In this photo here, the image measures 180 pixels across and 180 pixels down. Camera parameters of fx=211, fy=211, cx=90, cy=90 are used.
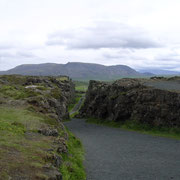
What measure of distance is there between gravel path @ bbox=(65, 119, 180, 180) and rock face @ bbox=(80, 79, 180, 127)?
10.2 m

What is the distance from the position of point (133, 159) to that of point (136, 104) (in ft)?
114

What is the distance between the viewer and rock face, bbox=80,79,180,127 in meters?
59.2

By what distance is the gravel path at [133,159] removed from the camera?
2876cm

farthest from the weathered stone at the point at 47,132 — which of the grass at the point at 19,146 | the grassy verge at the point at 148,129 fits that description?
the grassy verge at the point at 148,129

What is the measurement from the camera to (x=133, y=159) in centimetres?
3572

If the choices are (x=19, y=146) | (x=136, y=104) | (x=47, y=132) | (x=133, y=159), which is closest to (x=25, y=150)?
(x=19, y=146)

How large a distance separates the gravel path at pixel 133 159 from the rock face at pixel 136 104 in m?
10.2

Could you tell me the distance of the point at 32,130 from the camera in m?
30.2

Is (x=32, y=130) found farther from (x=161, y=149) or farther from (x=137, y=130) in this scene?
(x=137, y=130)

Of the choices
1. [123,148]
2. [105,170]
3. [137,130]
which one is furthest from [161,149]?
[137,130]

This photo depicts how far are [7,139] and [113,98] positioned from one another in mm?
59122

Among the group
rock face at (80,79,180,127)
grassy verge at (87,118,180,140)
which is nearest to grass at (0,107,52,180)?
grassy verge at (87,118,180,140)

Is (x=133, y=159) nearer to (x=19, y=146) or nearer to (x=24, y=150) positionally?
(x=24, y=150)

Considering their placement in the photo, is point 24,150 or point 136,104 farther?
point 136,104
